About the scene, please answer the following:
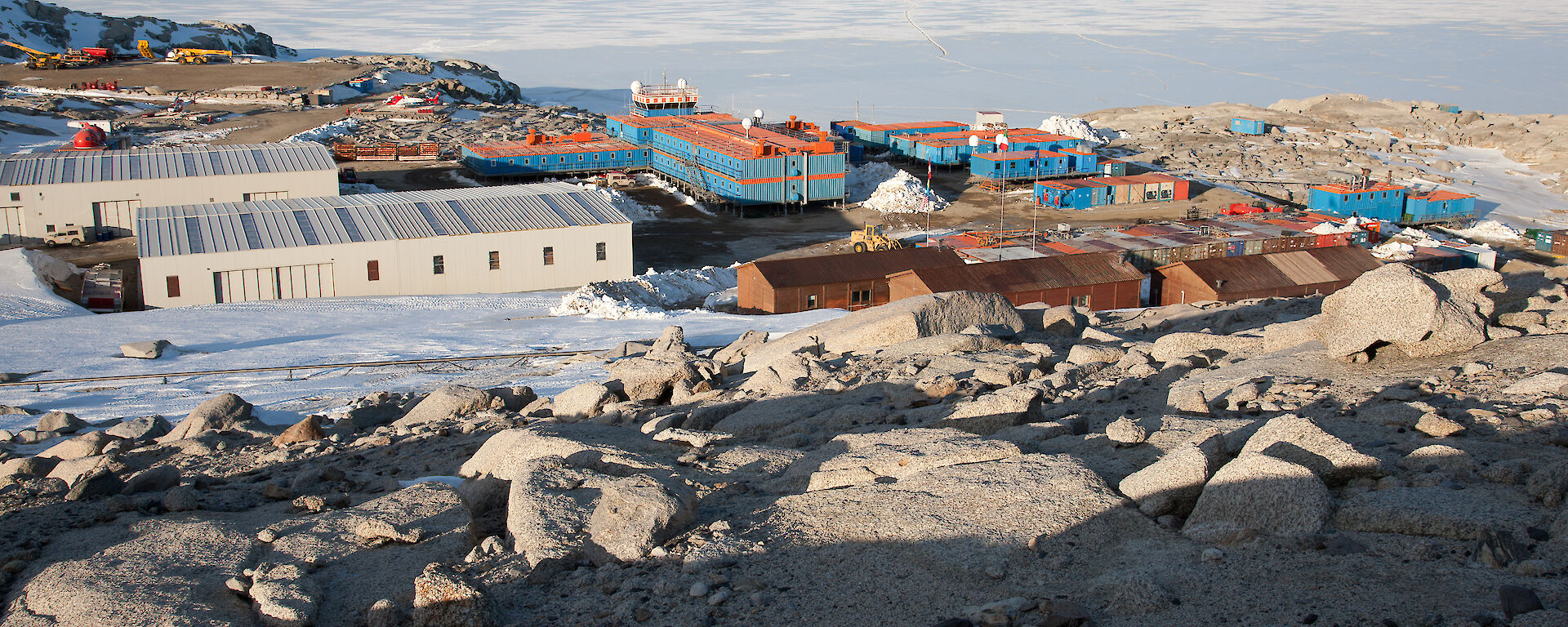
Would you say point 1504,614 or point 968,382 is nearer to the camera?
point 1504,614

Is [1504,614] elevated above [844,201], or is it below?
above

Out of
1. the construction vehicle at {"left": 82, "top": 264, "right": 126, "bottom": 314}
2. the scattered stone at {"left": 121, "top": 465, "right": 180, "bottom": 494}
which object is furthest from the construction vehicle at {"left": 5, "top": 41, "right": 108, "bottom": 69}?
the scattered stone at {"left": 121, "top": 465, "right": 180, "bottom": 494}

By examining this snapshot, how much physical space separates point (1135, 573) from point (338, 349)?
657 inches

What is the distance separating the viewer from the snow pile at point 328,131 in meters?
60.5

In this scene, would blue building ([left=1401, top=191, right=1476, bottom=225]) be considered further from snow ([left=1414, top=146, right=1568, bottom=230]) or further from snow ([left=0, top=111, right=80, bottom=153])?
snow ([left=0, top=111, right=80, bottom=153])

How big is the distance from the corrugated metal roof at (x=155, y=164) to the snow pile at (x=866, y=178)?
26.0 meters

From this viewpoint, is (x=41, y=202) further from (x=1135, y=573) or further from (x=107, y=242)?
(x=1135, y=573)

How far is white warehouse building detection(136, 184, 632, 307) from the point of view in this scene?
26.1 m

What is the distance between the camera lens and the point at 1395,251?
126 feet

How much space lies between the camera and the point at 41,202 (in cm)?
3575

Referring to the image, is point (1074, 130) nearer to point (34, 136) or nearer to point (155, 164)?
point (155, 164)

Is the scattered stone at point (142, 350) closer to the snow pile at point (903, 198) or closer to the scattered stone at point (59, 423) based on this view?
the scattered stone at point (59, 423)

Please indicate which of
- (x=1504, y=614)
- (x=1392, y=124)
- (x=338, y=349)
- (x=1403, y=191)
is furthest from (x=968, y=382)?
(x=1392, y=124)

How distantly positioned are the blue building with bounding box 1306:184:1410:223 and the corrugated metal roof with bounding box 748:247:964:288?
99.9ft
